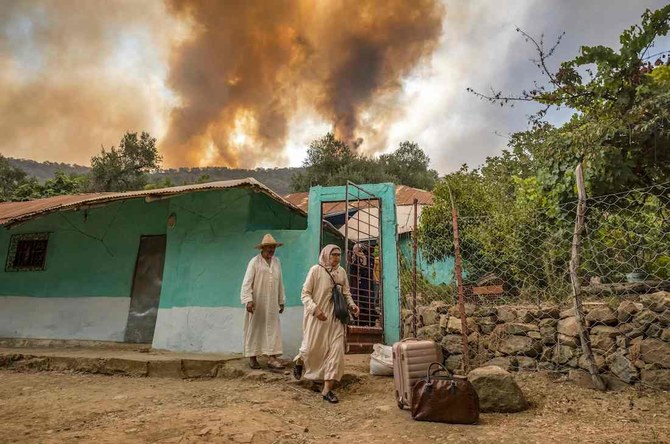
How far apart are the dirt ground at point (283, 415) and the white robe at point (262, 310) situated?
448mm

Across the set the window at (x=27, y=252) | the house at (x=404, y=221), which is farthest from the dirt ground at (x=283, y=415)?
the window at (x=27, y=252)

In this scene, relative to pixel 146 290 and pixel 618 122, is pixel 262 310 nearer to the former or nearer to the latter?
pixel 146 290

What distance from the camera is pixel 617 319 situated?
433 cm

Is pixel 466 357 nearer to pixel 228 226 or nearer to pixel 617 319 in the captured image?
pixel 617 319

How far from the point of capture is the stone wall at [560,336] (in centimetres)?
407

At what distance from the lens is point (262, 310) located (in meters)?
5.50

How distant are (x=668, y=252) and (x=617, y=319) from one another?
112 cm

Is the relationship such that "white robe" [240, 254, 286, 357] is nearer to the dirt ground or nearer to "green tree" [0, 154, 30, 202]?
the dirt ground

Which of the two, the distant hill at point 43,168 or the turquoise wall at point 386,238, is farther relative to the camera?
the distant hill at point 43,168

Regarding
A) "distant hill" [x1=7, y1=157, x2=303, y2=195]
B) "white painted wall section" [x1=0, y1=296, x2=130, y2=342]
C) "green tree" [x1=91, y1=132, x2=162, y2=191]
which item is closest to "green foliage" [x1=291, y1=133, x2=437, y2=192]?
"green tree" [x1=91, y1=132, x2=162, y2=191]

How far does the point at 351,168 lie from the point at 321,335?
20.9 metres

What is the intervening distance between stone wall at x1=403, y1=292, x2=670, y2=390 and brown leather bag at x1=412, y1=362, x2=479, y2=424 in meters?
1.66

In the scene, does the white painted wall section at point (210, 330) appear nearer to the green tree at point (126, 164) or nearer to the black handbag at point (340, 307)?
the black handbag at point (340, 307)

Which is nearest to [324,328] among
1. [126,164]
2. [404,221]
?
[404,221]
